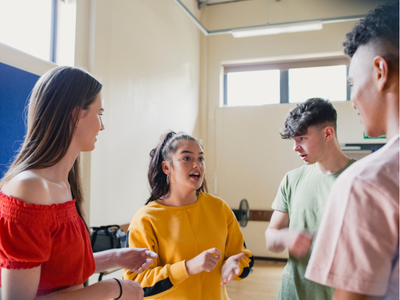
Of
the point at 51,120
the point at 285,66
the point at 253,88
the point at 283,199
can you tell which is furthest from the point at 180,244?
the point at 285,66

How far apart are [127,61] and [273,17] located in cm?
303

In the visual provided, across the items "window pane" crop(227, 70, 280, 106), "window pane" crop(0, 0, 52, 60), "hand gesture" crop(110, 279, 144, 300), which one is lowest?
"hand gesture" crop(110, 279, 144, 300)

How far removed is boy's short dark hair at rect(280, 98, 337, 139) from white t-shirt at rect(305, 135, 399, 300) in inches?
47.7

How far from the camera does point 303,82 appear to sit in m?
5.42

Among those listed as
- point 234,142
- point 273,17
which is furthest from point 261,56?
point 234,142

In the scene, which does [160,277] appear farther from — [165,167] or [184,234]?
[165,167]

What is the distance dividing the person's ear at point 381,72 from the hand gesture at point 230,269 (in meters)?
1.07

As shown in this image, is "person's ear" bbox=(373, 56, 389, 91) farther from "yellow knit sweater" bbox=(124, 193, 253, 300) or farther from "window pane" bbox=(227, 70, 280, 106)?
"window pane" bbox=(227, 70, 280, 106)

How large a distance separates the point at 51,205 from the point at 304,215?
1.19 m

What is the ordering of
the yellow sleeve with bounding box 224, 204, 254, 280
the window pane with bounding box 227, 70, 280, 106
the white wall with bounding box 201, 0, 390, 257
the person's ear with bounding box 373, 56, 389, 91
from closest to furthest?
the person's ear with bounding box 373, 56, 389, 91
the yellow sleeve with bounding box 224, 204, 254, 280
the white wall with bounding box 201, 0, 390, 257
the window pane with bounding box 227, 70, 280, 106

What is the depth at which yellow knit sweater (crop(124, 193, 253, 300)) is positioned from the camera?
143cm

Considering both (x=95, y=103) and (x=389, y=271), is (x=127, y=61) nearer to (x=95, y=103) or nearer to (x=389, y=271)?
(x=95, y=103)

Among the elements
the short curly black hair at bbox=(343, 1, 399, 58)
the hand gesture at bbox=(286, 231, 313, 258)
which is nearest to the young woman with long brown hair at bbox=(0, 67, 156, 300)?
the hand gesture at bbox=(286, 231, 313, 258)

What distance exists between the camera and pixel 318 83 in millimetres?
5340
